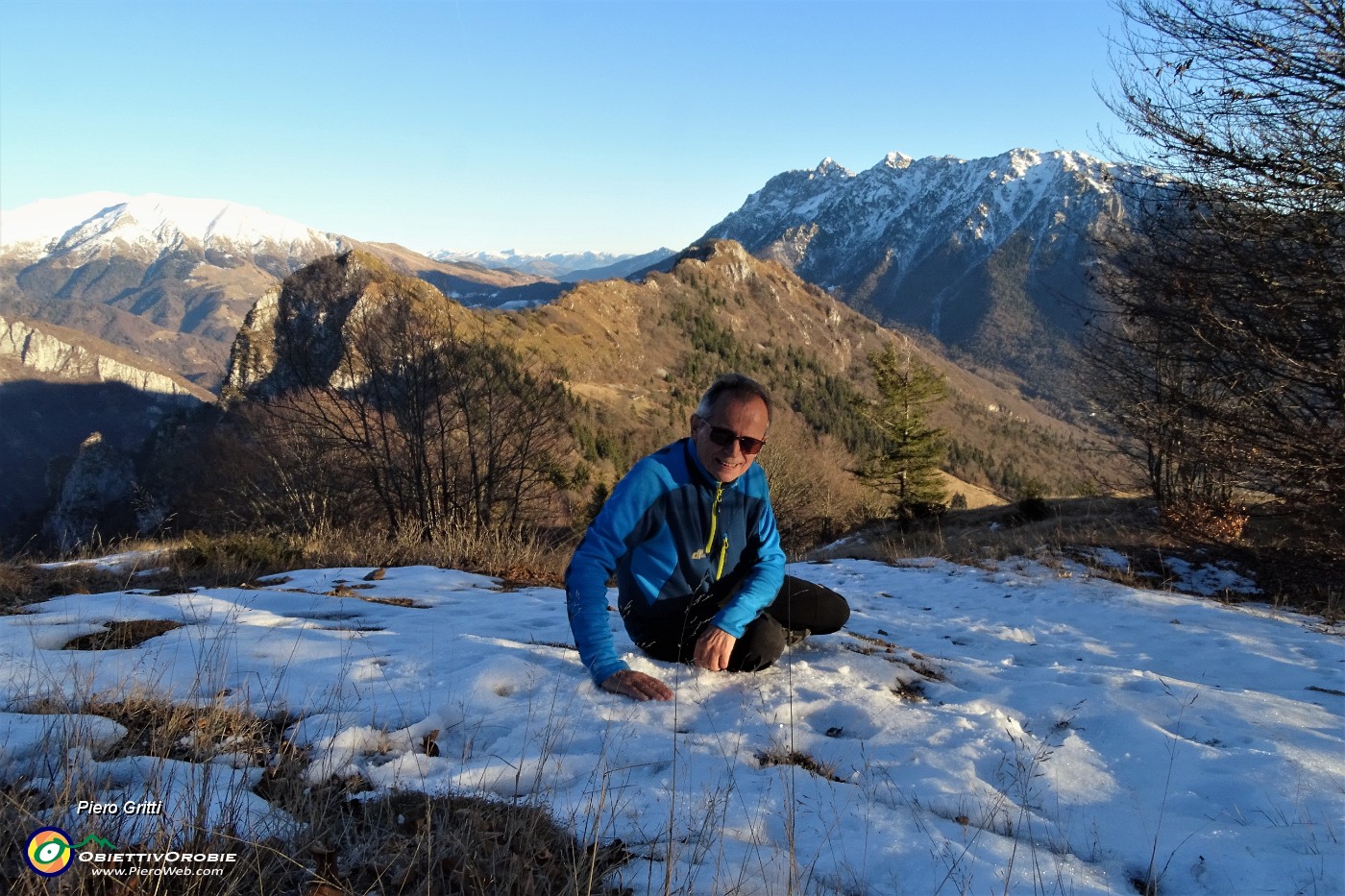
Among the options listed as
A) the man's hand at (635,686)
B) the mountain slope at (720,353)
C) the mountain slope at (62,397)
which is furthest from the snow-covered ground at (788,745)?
the mountain slope at (62,397)

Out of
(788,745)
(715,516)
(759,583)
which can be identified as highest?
(715,516)

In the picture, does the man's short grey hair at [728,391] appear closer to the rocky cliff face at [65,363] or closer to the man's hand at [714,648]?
the man's hand at [714,648]

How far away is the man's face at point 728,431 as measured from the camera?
2965 millimetres

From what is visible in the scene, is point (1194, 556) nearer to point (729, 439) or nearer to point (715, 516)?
point (715, 516)

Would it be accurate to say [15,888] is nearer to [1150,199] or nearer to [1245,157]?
[1245,157]

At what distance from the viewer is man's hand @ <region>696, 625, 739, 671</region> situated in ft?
9.77

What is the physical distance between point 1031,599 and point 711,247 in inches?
6111

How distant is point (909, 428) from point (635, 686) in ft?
100

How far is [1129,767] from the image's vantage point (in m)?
2.47

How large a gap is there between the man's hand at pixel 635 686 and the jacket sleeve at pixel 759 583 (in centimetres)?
41

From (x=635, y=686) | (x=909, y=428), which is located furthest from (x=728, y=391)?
(x=909, y=428)

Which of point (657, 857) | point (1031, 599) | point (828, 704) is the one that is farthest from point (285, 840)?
point (1031, 599)

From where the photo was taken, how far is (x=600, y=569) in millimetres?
2879

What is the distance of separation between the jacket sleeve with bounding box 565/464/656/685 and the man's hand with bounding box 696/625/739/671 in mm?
374
